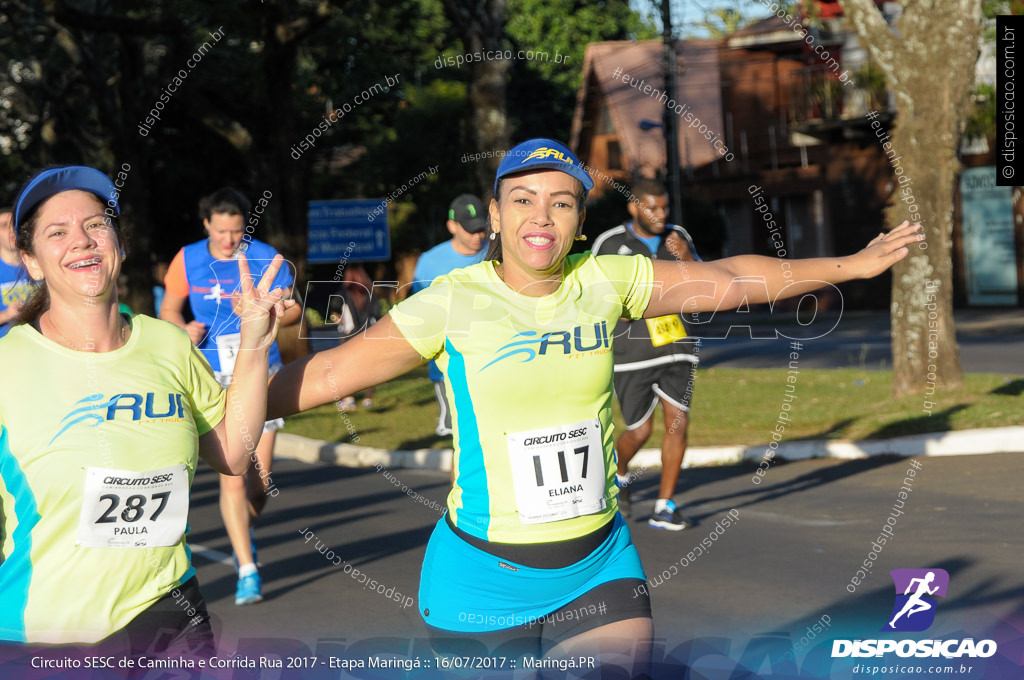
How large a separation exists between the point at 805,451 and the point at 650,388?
278 centimetres

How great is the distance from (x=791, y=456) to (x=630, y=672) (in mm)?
7452

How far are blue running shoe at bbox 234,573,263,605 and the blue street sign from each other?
9953mm

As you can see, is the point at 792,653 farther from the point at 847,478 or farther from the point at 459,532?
the point at 847,478

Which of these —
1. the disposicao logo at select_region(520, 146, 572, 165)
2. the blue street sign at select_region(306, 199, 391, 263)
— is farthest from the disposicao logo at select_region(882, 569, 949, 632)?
the blue street sign at select_region(306, 199, 391, 263)

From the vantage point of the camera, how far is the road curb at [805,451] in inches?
380

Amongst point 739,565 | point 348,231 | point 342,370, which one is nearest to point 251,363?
point 342,370

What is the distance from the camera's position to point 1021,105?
10.0 metres

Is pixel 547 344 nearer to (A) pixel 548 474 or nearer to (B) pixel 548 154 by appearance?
(A) pixel 548 474

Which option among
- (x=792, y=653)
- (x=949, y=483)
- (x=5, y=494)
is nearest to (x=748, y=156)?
(x=949, y=483)

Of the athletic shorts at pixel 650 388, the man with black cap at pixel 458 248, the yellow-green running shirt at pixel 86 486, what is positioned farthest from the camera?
the man with black cap at pixel 458 248

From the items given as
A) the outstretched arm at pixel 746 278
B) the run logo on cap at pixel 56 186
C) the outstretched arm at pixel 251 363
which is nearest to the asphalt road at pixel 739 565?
the outstretched arm at pixel 251 363

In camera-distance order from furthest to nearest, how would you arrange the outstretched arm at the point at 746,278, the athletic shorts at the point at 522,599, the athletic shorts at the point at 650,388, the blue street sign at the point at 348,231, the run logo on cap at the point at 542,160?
the blue street sign at the point at 348,231
the athletic shorts at the point at 650,388
the outstretched arm at the point at 746,278
the run logo on cap at the point at 542,160
the athletic shorts at the point at 522,599

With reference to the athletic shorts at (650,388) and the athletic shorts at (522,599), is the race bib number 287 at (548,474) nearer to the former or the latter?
the athletic shorts at (522,599)

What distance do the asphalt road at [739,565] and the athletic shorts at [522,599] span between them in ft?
0.44
